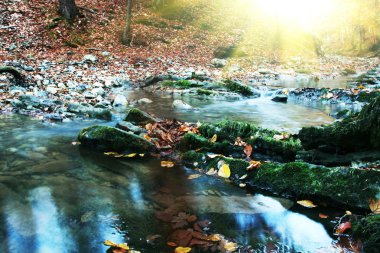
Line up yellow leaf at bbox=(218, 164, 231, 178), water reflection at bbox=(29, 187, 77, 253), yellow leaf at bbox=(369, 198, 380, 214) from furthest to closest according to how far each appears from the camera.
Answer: yellow leaf at bbox=(218, 164, 231, 178)
yellow leaf at bbox=(369, 198, 380, 214)
water reflection at bbox=(29, 187, 77, 253)

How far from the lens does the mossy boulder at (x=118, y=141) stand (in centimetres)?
588

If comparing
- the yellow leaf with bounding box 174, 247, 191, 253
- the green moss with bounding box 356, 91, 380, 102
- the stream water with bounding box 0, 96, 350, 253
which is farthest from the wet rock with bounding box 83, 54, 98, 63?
the yellow leaf with bounding box 174, 247, 191, 253

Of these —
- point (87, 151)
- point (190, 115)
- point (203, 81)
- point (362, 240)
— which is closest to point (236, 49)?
point (203, 81)

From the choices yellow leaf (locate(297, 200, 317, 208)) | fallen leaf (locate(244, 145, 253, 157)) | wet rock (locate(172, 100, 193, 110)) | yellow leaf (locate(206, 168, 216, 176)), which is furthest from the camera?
wet rock (locate(172, 100, 193, 110))

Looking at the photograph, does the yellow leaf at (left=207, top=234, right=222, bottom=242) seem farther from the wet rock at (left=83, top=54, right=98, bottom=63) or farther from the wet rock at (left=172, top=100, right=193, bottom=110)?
the wet rock at (left=83, top=54, right=98, bottom=63)

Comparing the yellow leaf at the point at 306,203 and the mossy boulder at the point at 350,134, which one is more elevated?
the mossy boulder at the point at 350,134

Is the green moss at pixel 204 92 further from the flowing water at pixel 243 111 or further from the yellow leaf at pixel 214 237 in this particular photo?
the yellow leaf at pixel 214 237

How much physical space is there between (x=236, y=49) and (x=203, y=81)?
824 centimetres

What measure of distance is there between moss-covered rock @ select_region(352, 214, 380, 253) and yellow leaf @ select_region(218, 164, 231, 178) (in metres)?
1.87

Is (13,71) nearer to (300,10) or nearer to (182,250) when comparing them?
(182,250)

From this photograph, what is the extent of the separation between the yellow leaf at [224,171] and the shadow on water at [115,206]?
0.17 m

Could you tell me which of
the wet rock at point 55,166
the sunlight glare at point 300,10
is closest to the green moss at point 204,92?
the wet rock at point 55,166

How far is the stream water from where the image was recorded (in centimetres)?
333

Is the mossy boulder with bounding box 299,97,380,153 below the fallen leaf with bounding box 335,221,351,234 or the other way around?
the other way around
